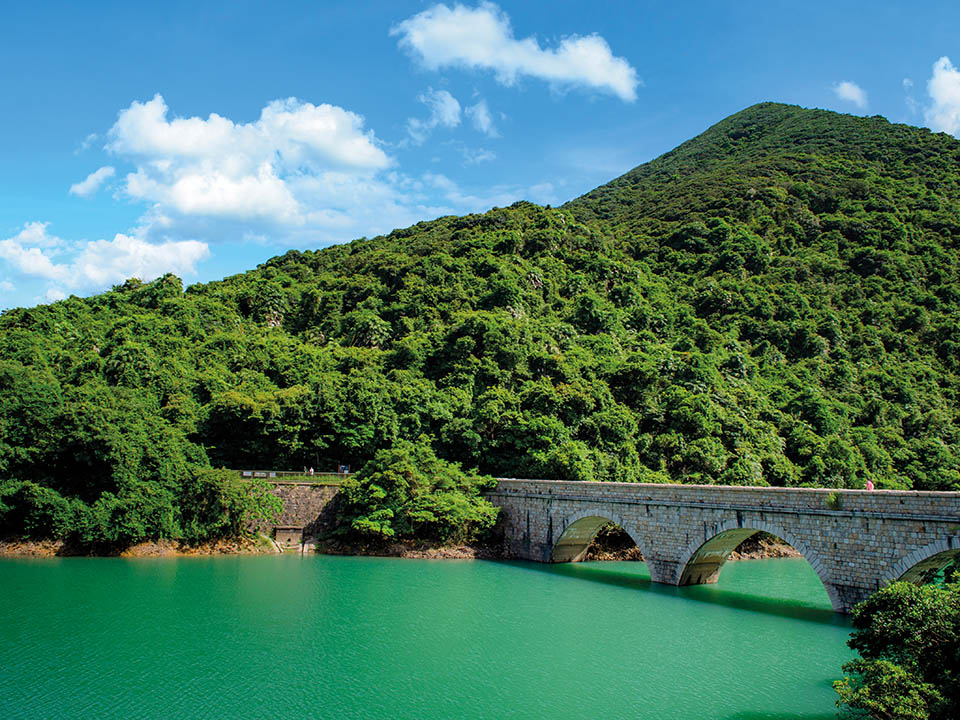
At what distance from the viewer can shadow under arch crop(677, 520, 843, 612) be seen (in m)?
20.1

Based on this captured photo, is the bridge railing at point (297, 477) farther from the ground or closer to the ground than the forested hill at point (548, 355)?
closer to the ground

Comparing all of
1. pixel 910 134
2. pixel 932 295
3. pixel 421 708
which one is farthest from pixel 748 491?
pixel 910 134

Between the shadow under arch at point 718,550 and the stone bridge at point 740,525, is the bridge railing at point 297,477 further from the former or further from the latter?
the shadow under arch at point 718,550

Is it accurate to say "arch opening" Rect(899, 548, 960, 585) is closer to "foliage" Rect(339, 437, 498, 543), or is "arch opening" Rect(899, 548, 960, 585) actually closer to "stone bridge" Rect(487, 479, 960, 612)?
"stone bridge" Rect(487, 479, 960, 612)

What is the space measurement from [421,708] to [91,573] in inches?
669

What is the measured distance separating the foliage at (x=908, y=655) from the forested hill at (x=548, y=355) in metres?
21.0

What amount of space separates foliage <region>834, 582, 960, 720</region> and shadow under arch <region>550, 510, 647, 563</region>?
14.8 meters

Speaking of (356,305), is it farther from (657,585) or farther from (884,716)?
(884,716)

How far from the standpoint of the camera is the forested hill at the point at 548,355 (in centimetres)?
3081

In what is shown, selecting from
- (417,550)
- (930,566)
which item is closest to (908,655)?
(930,566)

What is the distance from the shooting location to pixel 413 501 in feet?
99.7

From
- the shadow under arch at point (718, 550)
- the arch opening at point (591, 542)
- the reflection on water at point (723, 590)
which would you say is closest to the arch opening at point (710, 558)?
the shadow under arch at point (718, 550)

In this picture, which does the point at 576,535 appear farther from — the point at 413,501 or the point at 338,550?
the point at 338,550

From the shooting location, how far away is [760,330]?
191ft
